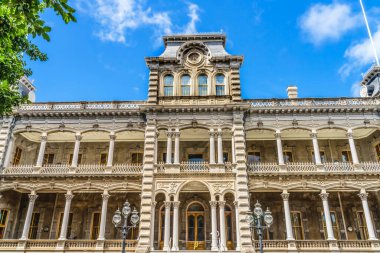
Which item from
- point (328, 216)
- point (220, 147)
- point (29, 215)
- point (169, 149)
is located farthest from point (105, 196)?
point (328, 216)

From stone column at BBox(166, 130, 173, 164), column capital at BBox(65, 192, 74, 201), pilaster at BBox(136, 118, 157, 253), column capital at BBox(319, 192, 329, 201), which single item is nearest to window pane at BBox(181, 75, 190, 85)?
pilaster at BBox(136, 118, 157, 253)

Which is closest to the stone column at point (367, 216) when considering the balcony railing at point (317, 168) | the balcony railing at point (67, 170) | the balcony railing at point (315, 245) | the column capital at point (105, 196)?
the balcony railing at point (315, 245)

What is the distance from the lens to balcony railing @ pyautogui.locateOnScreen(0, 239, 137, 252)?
1966cm

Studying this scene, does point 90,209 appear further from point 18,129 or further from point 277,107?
point 277,107

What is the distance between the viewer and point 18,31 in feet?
28.8

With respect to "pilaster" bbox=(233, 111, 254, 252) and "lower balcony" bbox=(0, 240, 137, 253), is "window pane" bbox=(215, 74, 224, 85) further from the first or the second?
"lower balcony" bbox=(0, 240, 137, 253)

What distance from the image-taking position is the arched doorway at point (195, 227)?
812 inches

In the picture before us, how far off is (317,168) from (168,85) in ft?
40.1

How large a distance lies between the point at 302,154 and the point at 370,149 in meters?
5.06

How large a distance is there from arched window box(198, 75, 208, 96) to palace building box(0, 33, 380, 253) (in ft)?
0.33

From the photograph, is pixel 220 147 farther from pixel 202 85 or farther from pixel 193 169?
pixel 202 85

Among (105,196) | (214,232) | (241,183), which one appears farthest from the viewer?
(105,196)

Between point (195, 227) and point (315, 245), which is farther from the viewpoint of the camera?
point (195, 227)

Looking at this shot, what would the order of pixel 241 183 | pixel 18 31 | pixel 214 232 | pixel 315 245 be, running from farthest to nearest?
pixel 241 183, pixel 315 245, pixel 214 232, pixel 18 31
